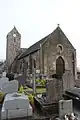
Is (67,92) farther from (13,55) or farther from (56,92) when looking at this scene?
(13,55)

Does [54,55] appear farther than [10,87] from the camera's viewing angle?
Yes

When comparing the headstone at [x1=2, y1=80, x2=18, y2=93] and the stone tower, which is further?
the stone tower

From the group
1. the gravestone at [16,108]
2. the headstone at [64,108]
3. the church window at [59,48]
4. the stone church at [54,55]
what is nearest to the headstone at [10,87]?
the gravestone at [16,108]

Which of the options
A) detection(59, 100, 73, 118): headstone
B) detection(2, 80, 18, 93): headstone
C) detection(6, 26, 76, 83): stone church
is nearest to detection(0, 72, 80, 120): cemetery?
detection(59, 100, 73, 118): headstone

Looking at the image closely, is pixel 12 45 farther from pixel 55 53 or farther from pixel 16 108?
pixel 16 108

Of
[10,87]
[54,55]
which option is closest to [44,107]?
[10,87]

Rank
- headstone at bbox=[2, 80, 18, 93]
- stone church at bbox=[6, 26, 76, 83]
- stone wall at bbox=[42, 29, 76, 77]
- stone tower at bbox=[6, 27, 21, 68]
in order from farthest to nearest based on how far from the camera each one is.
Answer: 1. stone tower at bbox=[6, 27, 21, 68]
2. stone wall at bbox=[42, 29, 76, 77]
3. stone church at bbox=[6, 26, 76, 83]
4. headstone at bbox=[2, 80, 18, 93]

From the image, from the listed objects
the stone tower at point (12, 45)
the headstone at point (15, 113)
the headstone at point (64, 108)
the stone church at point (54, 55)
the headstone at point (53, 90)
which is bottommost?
the headstone at point (15, 113)

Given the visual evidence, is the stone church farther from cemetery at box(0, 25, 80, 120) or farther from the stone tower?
the stone tower

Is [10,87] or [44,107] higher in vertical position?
[10,87]

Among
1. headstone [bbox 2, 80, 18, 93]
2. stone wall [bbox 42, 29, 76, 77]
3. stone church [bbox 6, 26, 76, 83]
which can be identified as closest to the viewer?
headstone [bbox 2, 80, 18, 93]

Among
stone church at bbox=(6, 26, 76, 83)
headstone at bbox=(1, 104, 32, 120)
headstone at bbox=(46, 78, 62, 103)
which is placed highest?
stone church at bbox=(6, 26, 76, 83)

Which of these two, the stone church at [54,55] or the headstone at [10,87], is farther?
the stone church at [54,55]

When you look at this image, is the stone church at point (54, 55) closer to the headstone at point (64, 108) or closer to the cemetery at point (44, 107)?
the cemetery at point (44, 107)
